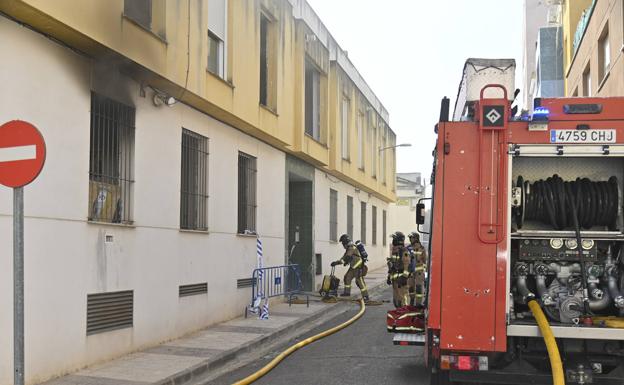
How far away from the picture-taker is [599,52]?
1670cm

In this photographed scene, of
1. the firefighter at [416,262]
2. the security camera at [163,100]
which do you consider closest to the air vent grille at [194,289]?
the security camera at [163,100]

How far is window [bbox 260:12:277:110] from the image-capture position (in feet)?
48.2

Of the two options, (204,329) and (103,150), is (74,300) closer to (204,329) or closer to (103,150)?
(103,150)

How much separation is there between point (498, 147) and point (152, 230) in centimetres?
570

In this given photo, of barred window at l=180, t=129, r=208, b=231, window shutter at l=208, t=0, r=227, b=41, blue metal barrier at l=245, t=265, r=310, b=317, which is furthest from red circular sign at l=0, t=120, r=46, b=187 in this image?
blue metal barrier at l=245, t=265, r=310, b=317

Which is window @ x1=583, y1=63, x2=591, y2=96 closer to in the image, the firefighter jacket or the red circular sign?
the firefighter jacket

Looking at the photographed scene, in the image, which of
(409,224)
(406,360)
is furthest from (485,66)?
(409,224)

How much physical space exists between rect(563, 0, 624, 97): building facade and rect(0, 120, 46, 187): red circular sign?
38.7ft

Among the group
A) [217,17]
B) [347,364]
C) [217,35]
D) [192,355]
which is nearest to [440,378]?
[347,364]

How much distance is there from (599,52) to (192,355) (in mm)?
13270

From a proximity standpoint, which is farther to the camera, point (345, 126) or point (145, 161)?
point (345, 126)

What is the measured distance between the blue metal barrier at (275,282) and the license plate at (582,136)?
802 centimetres

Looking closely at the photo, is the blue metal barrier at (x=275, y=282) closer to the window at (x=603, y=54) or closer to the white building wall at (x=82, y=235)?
the white building wall at (x=82, y=235)

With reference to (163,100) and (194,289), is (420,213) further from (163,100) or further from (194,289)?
(194,289)
